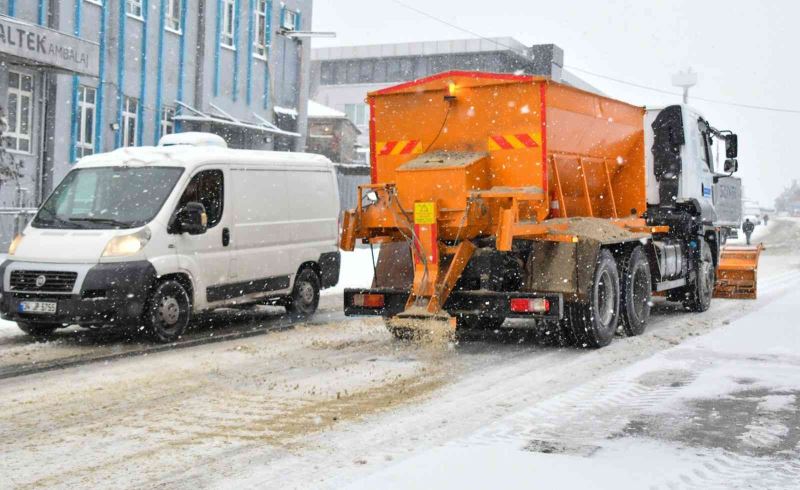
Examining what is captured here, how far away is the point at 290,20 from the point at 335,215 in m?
19.4

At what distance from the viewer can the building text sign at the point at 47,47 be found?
17906 mm

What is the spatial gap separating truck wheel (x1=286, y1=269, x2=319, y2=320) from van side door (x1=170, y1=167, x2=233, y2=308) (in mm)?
1636

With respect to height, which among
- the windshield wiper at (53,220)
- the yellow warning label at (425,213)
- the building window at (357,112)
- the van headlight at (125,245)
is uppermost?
the building window at (357,112)

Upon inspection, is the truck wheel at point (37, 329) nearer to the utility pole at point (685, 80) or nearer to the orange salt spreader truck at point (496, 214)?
the orange salt spreader truck at point (496, 214)

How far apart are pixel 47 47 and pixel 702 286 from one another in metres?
13.5

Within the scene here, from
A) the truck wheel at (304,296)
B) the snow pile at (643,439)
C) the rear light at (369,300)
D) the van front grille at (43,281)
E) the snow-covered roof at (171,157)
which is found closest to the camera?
the snow pile at (643,439)

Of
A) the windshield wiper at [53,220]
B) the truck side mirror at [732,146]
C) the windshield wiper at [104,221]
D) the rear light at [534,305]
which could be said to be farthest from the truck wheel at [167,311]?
the truck side mirror at [732,146]

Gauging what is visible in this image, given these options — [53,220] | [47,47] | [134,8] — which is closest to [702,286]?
[53,220]

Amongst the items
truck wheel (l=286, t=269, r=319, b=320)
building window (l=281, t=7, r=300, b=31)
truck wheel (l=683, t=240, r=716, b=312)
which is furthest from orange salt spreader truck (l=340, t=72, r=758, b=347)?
building window (l=281, t=7, r=300, b=31)

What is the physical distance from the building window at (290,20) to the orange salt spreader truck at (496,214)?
820 inches

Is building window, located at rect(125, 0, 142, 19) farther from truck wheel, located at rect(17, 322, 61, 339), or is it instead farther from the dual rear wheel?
the dual rear wheel

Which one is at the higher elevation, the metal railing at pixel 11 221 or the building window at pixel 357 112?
the building window at pixel 357 112

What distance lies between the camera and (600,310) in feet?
33.6

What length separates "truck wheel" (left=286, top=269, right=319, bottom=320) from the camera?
12.6m
